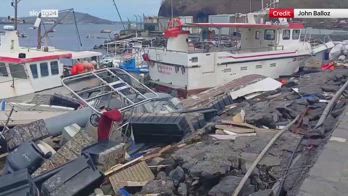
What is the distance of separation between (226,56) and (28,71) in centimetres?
801

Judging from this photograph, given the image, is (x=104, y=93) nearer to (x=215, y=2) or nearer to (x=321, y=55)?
(x=321, y=55)

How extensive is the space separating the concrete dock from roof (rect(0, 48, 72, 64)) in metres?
9.25

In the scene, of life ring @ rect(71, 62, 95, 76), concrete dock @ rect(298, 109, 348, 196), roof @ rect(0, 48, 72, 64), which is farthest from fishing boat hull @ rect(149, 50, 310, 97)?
concrete dock @ rect(298, 109, 348, 196)

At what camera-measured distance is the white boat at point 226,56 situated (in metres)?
18.1

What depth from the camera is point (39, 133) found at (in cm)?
1030

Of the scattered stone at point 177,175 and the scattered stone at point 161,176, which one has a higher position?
the scattered stone at point 177,175

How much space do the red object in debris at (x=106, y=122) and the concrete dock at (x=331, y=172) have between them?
13.7 feet

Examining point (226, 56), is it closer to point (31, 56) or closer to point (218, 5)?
point (31, 56)

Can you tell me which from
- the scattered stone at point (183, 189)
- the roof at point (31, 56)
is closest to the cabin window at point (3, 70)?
Result: the roof at point (31, 56)

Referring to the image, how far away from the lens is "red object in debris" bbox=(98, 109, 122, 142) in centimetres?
934

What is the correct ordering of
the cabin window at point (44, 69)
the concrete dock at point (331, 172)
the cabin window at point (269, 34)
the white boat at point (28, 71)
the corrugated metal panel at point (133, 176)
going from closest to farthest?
the concrete dock at point (331, 172) → the corrugated metal panel at point (133, 176) → the white boat at point (28, 71) → the cabin window at point (44, 69) → the cabin window at point (269, 34)

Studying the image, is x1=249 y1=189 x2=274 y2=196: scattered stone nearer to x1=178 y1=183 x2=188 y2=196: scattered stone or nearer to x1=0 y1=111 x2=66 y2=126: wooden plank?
x1=178 y1=183 x2=188 y2=196: scattered stone

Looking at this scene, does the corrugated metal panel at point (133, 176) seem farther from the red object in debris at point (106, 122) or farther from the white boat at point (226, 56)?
the white boat at point (226, 56)

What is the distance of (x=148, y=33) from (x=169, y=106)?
3786 centimetres
